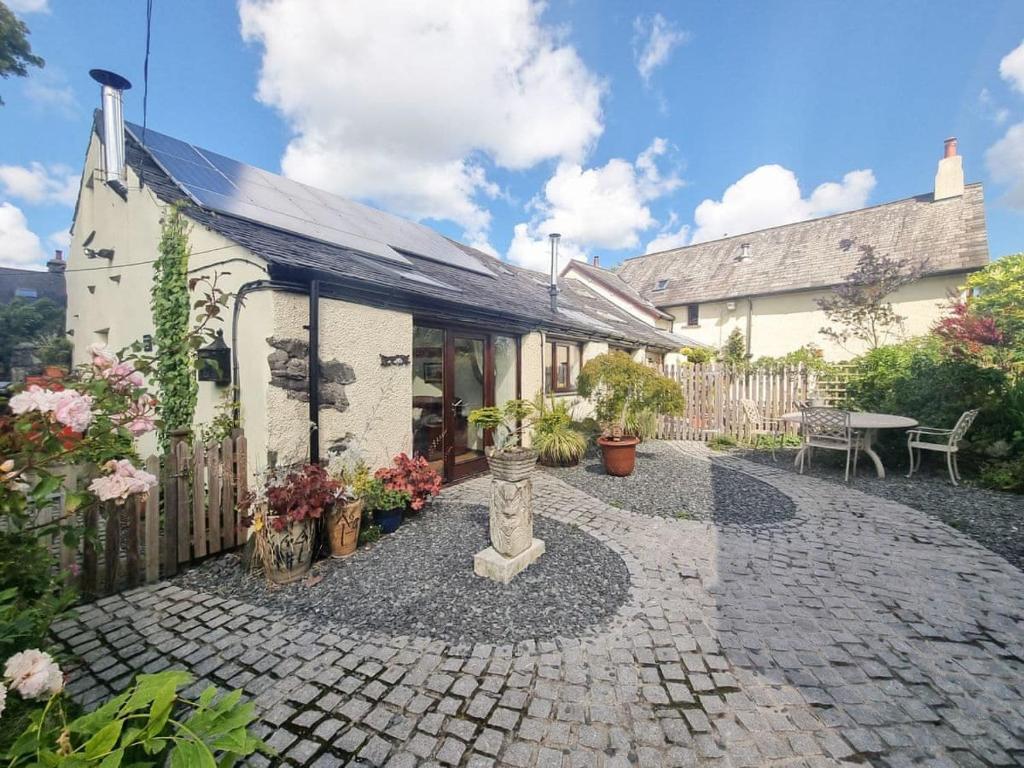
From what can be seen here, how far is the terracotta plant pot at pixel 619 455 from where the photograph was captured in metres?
6.89

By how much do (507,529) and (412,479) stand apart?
1.56 metres

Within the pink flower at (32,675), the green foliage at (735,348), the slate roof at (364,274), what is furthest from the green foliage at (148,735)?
the green foliage at (735,348)

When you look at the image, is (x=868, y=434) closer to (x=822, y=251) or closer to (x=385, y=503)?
(x=385, y=503)

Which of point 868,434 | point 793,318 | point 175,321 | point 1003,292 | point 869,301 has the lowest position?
point 868,434

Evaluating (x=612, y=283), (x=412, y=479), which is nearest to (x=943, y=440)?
(x=412, y=479)

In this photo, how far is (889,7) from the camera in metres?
6.10

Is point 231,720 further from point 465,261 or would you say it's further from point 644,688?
point 465,261

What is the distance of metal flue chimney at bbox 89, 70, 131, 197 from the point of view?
587cm

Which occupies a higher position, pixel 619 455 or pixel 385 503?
pixel 619 455

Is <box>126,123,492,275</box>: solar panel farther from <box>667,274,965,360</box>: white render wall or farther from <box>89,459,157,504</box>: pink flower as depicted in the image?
<box>667,274,965,360</box>: white render wall

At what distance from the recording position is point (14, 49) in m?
8.97

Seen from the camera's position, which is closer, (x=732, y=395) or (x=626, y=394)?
(x=626, y=394)

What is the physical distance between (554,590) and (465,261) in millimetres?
8406

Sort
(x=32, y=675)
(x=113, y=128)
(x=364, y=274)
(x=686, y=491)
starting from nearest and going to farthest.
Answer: (x=32, y=675), (x=364, y=274), (x=113, y=128), (x=686, y=491)
